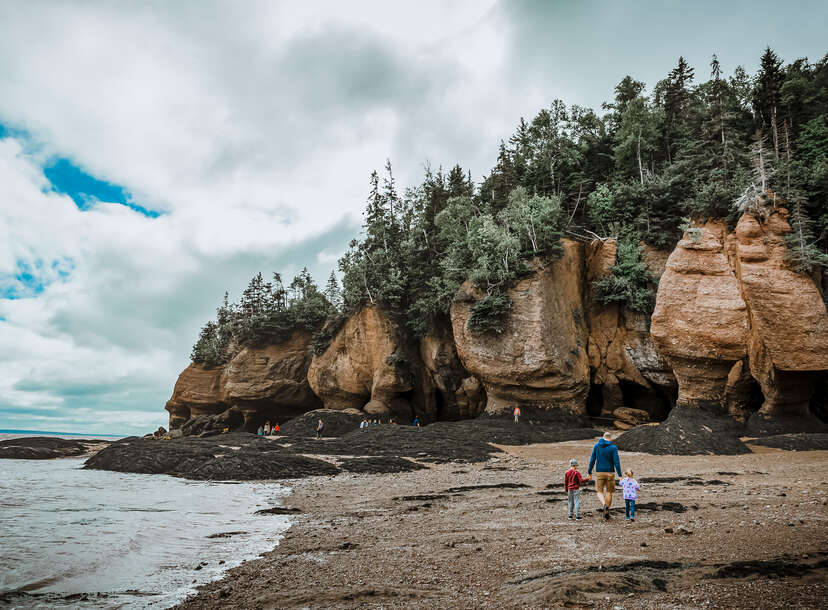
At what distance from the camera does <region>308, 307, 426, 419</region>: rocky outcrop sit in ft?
125

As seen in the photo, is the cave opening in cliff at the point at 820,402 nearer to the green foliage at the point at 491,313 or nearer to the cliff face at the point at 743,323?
the cliff face at the point at 743,323

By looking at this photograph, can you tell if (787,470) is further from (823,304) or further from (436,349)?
(436,349)

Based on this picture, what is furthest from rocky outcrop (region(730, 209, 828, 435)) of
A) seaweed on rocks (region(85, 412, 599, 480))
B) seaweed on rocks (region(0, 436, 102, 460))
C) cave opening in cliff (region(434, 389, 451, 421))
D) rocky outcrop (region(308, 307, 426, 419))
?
seaweed on rocks (region(0, 436, 102, 460))

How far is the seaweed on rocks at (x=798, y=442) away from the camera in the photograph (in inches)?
674

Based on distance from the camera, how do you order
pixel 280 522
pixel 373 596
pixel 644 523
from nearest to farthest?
1. pixel 373 596
2. pixel 644 523
3. pixel 280 522

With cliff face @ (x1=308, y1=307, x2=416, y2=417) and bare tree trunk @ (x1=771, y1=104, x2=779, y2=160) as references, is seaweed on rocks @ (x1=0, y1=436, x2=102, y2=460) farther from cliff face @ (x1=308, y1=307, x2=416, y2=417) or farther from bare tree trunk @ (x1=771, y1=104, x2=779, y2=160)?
bare tree trunk @ (x1=771, y1=104, x2=779, y2=160)

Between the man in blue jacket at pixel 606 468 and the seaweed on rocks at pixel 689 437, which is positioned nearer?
the man in blue jacket at pixel 606 468

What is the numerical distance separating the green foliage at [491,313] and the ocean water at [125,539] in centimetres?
1755

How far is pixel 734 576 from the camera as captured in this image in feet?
15.2

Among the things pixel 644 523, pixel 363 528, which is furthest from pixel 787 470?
pixel 363 528

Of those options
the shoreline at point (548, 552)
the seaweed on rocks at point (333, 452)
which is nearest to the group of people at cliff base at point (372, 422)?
the seaweed on rocks at point (333, 452)

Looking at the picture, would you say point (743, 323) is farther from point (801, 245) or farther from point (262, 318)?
point (262, 318)

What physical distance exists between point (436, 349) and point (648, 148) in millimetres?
22915

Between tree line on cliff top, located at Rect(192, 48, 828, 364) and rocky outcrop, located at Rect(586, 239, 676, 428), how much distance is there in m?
1.03
